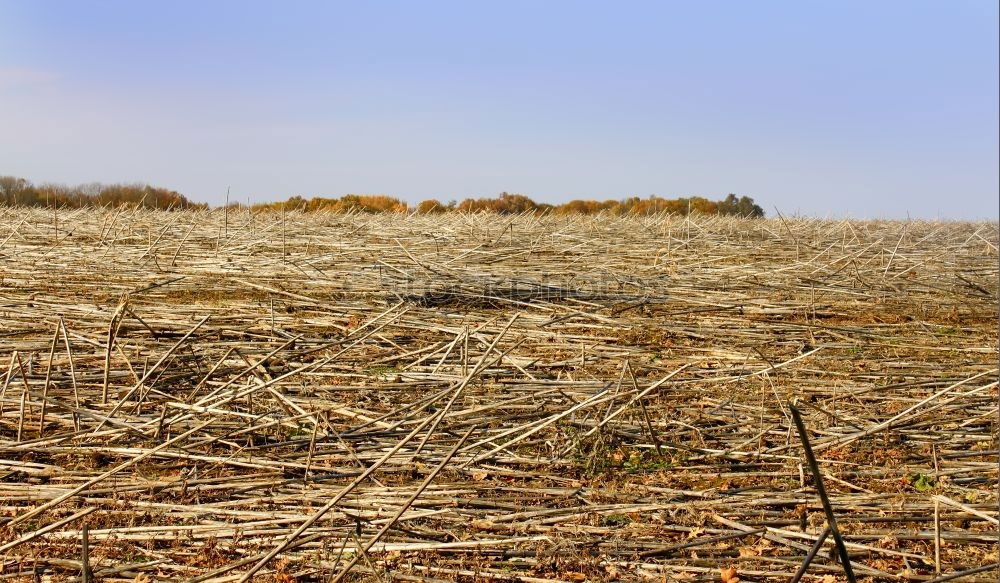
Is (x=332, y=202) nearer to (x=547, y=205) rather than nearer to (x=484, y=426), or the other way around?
(x=547, y=205)

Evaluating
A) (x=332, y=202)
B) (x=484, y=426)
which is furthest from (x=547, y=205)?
(x=484, y=426)

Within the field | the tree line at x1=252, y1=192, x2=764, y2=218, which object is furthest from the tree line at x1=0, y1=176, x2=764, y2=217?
the field

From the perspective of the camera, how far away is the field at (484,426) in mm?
1974

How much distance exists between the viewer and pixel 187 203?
11523 mm

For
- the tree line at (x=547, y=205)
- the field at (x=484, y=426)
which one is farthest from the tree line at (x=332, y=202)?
the field at (x=484, y=426)

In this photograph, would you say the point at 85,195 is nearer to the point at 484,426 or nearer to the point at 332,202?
the point at 332,202

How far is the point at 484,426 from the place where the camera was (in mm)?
2703

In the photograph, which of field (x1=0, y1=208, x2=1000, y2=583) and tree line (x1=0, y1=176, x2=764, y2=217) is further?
tree line (x1=0, y1=176, x2=764, y2=217)

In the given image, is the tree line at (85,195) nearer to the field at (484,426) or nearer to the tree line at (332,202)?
the tree line at (332,202)

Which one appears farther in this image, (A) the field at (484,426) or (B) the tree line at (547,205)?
(B) the tree line at (547,205)

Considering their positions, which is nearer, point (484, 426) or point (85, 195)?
point (484, 426)

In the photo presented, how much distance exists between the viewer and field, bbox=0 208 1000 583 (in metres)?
1.97

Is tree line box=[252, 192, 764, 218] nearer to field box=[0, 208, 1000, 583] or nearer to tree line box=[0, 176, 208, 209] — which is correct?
tree line box=[0, 176, 208, 209]

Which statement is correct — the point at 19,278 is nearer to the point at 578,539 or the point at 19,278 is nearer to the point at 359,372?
the point at 359,372
